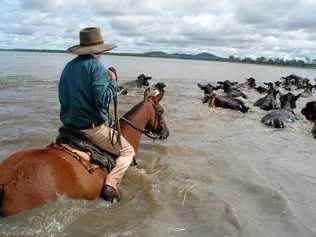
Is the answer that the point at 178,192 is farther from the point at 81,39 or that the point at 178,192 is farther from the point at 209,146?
the point at 209,146

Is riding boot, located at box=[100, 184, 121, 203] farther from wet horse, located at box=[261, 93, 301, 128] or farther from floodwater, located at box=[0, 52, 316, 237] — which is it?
wet horse, located at box=[261, 93, 301, 128]

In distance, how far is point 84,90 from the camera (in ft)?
20.8

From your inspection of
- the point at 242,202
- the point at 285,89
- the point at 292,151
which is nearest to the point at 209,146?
the point at 292,151

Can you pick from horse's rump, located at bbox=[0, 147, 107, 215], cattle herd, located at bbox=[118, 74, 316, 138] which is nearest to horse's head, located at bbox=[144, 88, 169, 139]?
horse's rump, located at bbox=[0, 147, 107, 215]

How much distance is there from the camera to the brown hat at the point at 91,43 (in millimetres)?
6339

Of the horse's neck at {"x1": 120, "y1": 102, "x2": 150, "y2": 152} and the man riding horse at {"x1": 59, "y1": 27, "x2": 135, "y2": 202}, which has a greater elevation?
the man riding horse at {"x1": 59, "y1": 27, "x2": 135, "y2": 202}

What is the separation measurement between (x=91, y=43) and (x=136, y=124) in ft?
6.55

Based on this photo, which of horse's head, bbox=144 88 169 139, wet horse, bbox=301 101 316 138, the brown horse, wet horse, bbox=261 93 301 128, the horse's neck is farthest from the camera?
wet horse, bbox=301 101 316 138

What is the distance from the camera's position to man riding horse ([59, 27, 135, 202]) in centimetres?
630

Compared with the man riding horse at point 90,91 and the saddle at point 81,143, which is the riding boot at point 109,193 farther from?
the saddle at point 81,143

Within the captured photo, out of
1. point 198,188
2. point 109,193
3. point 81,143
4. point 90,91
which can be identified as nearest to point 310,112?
point 198,188

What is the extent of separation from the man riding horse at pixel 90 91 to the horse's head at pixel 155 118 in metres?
1.57

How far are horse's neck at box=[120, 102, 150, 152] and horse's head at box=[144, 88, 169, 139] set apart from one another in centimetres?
14

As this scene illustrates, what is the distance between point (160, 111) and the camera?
8492mm
